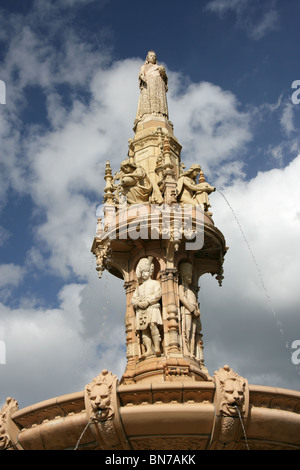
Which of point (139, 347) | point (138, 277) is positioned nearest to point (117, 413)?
point (139, 347)

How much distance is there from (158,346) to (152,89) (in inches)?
488

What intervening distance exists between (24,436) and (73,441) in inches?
52.6

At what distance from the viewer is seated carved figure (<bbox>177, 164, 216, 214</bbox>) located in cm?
1988

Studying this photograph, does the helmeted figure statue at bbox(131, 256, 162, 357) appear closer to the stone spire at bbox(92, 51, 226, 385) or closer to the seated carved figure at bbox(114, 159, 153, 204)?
the stone spire at bbox(92, 51, 226, 385)

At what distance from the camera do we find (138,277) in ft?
60.3

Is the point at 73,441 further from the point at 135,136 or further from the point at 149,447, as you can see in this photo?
the point at 135,136

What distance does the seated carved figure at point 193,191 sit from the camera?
19875 millimetres

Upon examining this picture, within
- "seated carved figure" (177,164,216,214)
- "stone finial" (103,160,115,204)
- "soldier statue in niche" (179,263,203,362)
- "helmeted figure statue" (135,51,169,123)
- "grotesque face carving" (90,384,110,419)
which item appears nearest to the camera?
"grotesque face carving" (90,384,110,419)

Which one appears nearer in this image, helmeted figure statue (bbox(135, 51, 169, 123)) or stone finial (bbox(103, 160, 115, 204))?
stone finial (bbox(103, 160, 115, 204))

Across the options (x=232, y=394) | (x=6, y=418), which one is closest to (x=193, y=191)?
(x=232, y=394)

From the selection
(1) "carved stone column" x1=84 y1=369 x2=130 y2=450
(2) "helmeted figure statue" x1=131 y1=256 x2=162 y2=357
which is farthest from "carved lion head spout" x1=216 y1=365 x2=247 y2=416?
(2) "helmeted figure statue" x1=131 y1=256 x2=162 y2=357

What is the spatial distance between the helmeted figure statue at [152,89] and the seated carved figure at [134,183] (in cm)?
398

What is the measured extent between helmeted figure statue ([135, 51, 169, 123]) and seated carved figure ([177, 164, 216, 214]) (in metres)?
4.52

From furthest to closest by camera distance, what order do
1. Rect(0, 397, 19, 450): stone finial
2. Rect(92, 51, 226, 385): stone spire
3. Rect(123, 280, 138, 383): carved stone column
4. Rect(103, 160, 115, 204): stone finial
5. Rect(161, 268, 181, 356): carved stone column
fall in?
Rect(103, 160, 115, 204): stone finial
Rect(123, 280, 138, 383): carved stone column
Rect(92, 51, 226, 385): stone spire
Rect(161, 268, 181, 356): carved stone column
Rect(0, 397, 19, 450): stone finial
